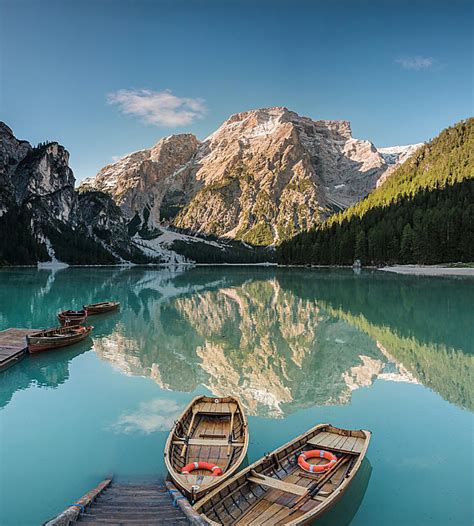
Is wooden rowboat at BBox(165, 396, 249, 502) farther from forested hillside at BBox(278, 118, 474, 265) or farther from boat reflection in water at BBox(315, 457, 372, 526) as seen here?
forested hillside at BBox(278, 118, 474, 265)

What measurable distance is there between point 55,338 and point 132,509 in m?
20.1

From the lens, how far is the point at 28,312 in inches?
1651

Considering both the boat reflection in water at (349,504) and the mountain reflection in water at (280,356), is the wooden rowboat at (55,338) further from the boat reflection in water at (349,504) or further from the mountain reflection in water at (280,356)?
the boat reflection in water at (349,504)

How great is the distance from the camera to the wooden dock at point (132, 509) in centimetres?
791

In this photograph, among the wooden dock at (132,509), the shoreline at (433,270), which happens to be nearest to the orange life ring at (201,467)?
the wooden dock at (132,509)

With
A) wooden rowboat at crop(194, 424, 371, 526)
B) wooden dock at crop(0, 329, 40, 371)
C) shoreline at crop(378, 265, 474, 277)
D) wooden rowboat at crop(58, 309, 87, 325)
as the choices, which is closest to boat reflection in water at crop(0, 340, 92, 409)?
wooden dock at crop(0, 329, 40, 371)

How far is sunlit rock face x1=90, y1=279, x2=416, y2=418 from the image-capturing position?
18828 millimetres

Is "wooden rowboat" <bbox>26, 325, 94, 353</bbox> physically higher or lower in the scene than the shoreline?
higher

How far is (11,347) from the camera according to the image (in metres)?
25.5

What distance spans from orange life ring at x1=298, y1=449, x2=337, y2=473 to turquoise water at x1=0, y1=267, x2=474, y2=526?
0.86m

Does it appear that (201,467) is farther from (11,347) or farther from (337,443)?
(11,347)

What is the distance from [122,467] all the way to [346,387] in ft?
35.9

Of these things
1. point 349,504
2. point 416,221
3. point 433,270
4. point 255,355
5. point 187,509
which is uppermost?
point 416,221

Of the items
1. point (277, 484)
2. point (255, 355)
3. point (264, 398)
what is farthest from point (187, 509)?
point (255, 355)
